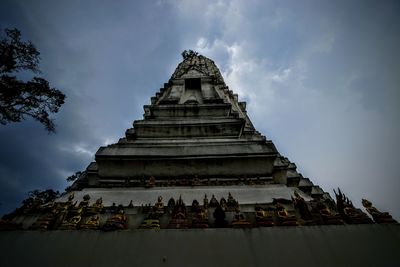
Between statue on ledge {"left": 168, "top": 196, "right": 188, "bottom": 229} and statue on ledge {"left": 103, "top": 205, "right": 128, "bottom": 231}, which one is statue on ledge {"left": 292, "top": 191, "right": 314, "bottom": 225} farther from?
statue on ledge {"left": 103, "top": 205, "right": 128, "bottom": 231}

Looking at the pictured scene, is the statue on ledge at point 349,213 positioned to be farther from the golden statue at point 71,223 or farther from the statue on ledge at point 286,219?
the golden statue at point 71,223

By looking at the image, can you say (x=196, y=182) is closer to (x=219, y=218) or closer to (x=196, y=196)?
(x=196, y=196)

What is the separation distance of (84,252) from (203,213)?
69.6 inches

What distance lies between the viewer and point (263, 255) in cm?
311

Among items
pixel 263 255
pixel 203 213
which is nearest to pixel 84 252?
pixel 203 213

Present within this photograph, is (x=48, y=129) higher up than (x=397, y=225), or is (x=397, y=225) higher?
(x=48, y=129)

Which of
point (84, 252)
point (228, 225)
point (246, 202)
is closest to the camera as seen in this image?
point (84, 252)

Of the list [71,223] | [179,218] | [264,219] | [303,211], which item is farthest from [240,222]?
[71,223]

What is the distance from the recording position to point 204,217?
373 cm

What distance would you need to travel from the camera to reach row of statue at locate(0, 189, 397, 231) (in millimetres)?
3625

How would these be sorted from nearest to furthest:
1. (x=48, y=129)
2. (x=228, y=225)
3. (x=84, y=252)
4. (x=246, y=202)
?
1. (x=84, y=252)
2. (x=228, y=225)
3. (x=246, y=202)
4. (x=48, y=129)

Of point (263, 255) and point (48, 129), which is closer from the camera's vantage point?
point (263, 255)

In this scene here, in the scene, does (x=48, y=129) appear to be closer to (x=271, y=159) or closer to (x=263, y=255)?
(x=271, y=159)

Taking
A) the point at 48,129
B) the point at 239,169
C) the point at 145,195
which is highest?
the point at 48,129
